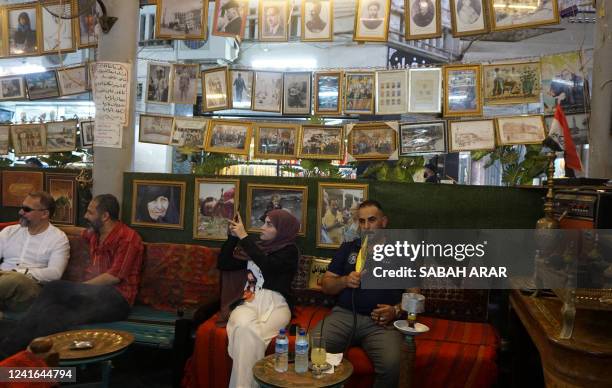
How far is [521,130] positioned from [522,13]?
0.90m

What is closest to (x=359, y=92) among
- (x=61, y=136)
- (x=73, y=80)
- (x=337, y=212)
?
(x=337, y=212)

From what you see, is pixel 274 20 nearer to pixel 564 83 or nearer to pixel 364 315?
pixel 564 83

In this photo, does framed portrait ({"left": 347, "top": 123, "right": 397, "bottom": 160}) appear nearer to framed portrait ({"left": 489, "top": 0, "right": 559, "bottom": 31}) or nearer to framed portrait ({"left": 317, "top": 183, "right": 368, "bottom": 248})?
framed portrait ({"left": 317, "top": 183, "right": 368, "bottom": 248})

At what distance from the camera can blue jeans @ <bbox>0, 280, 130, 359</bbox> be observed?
3084 mm

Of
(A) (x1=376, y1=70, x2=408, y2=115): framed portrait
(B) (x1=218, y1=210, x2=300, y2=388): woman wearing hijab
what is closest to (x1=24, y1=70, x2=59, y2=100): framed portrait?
→ (B) (x1=218, y1=210, x2=300, y2=388): woman wearing hijab

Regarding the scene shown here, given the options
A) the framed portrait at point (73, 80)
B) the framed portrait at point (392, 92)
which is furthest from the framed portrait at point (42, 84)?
the framed portrait at point (392, 92)

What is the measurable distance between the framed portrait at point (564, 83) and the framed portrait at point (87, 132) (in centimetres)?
428

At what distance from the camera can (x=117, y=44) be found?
14.5 ft

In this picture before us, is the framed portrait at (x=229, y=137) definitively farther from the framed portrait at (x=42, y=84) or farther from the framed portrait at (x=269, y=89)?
the framed portrait at (x=42, y=84)

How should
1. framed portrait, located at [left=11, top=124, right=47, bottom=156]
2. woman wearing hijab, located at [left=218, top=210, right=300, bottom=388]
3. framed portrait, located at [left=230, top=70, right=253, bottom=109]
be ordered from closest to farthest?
woman wearing hijab, located at [left=218, top=210, right=300, bottom=388] → framed portrait, located at [left=230, top=70, right=253, bottom=109] → framed portrait, located at [left=11, top=124, right=47, bottom=156]

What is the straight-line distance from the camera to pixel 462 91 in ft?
13.0

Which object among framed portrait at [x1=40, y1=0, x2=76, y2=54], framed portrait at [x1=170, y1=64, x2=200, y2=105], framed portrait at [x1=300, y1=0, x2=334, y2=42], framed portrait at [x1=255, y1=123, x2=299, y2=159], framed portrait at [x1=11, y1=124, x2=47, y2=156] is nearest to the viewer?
framed portrait at [x1=300, y1=0, x2=334, y2=42]

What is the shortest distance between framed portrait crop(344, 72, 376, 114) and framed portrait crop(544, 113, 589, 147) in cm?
144

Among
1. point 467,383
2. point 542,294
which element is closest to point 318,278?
point 467,383
